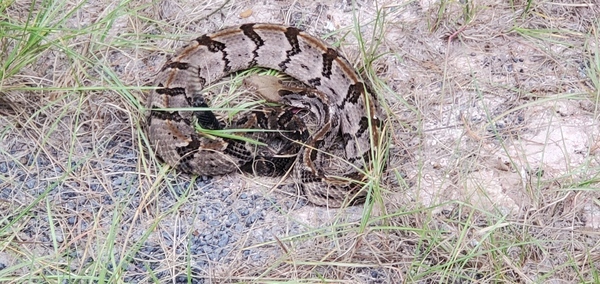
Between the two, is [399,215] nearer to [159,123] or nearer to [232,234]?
[232,234]

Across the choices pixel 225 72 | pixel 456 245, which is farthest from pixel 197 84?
pixel 456 245

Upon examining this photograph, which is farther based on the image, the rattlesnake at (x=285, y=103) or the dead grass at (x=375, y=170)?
the rattlesnake at (x=285, y=103)

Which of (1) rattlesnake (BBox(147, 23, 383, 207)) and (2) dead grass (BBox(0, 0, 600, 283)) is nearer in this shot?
(2) dead grass (BBox(0, 0, 600, 283))

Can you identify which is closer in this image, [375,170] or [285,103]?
[375,170]

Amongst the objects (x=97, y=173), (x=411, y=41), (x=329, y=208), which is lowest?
(x=329, y=208)
